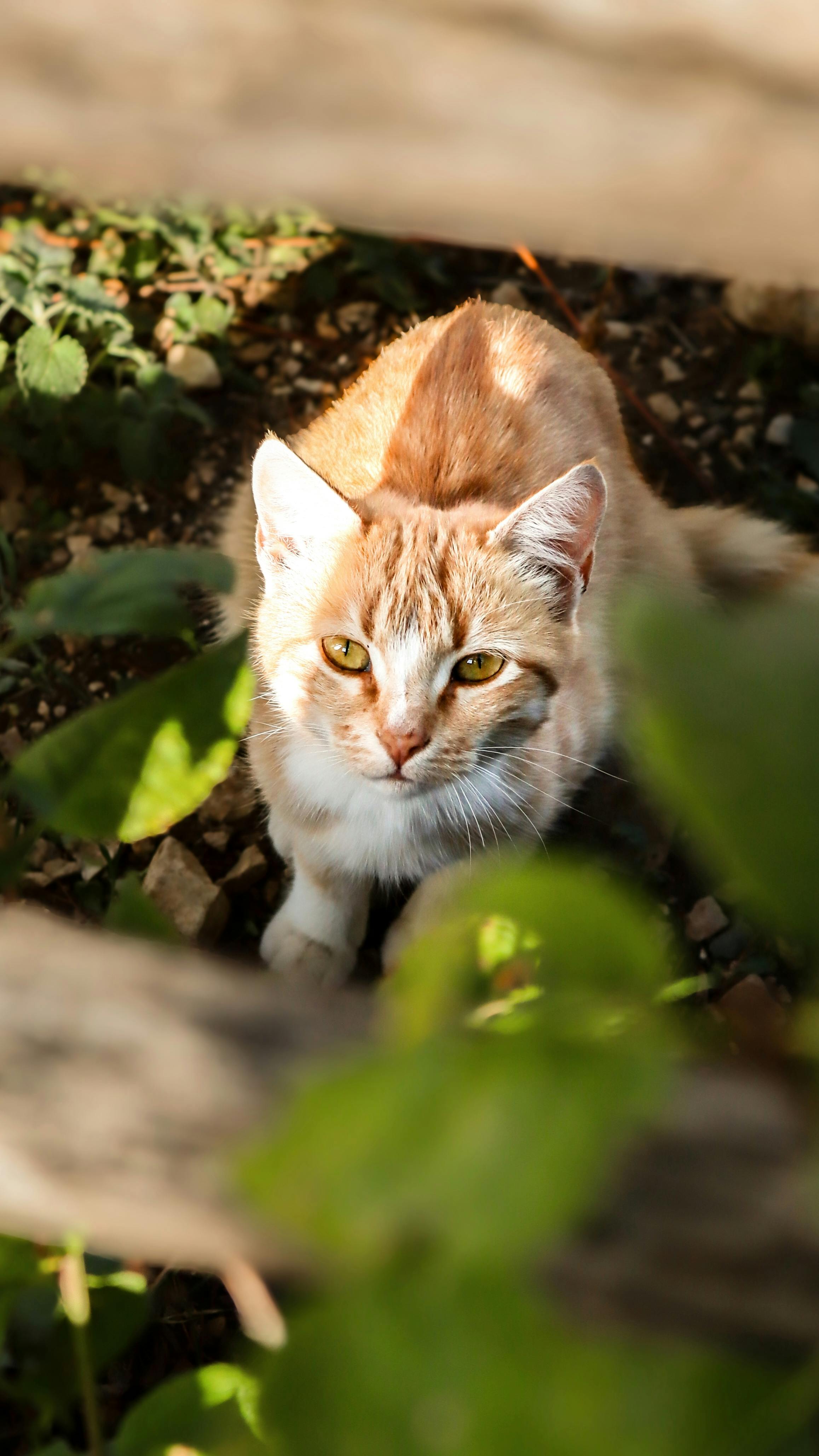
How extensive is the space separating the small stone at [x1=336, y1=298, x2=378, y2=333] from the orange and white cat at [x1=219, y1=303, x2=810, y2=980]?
0.61 m

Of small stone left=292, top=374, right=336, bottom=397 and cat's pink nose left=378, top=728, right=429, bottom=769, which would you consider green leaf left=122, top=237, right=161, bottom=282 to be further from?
cat's pink nose left=378, top=728, right=429, bottom=769

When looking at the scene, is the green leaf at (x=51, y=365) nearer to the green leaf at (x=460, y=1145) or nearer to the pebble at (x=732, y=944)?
the pebble at (x=732, y=944)

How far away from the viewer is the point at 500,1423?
26 centimetres

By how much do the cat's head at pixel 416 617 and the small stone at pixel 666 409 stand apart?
3.45 feet

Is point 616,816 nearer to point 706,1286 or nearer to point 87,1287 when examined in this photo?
point 87,1287

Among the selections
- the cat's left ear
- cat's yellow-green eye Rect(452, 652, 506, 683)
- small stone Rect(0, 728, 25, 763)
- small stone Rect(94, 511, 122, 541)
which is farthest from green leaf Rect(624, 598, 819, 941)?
small stone Rect(94, 511, 122, 541)

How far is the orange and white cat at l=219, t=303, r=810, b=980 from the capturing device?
1457 millimetres

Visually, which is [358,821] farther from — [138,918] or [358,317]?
[358,317]

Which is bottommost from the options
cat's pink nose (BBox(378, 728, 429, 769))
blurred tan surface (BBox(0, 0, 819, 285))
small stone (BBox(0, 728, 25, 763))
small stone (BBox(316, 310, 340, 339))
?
small stone (BBox(0, 728, 25, 763))

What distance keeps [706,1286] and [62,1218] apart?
1.42ft

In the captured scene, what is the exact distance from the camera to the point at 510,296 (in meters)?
2.49

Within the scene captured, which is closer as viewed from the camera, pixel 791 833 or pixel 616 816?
pixel 791 833

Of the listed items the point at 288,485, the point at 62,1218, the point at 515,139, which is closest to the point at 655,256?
the point at 515,139

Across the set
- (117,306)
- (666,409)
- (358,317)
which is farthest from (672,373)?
(117,306)
